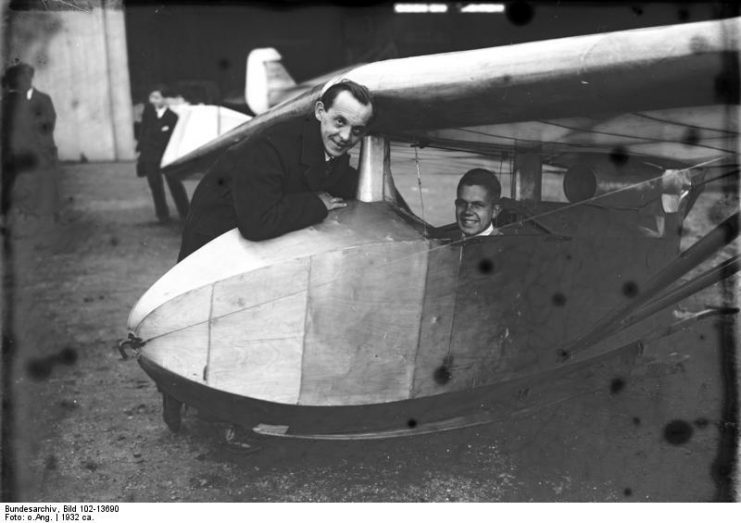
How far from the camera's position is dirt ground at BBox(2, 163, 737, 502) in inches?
95.6

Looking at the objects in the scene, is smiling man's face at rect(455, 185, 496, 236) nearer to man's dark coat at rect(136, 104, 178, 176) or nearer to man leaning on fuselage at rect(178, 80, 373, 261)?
man leaning on fuselage at rect(178, 80, 373, 261)

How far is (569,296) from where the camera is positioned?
8.04 feet

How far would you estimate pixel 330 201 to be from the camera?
7.83ft

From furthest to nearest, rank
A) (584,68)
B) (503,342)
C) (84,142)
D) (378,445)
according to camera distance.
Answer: (84,142) → (378,445) → (503,342) → (584,68)

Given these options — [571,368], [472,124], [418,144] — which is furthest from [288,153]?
[571,368]

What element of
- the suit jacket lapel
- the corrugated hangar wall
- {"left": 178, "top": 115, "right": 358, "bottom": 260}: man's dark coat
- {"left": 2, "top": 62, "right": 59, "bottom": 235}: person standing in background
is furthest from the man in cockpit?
{"left": 2, "top": 62, "right": 59, "bottom": 235}: person standing in background

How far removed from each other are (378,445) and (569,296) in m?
0.93

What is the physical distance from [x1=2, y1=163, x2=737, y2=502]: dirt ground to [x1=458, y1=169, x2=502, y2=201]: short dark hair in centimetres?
91

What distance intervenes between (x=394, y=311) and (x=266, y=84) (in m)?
3.84

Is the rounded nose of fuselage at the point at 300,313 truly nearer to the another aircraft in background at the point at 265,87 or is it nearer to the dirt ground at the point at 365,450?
the dirt ground at the point at 365,450

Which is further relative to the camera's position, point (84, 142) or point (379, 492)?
point (84, 142)

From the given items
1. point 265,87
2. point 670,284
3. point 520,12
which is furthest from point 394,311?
point 265,87

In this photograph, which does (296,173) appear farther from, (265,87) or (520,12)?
(265,87)
